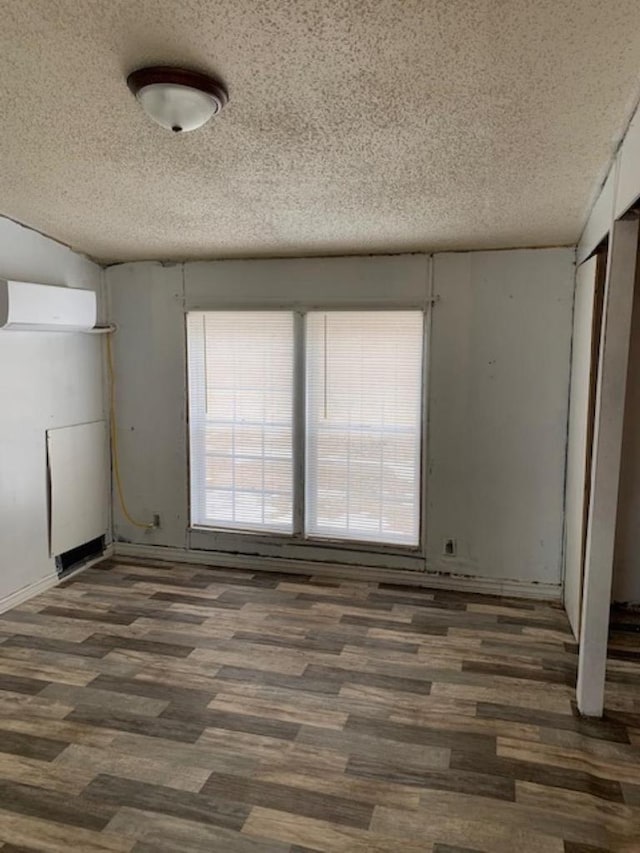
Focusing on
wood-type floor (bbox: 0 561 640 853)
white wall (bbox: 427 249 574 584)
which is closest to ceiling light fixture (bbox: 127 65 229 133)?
white wall (bbox: 427 249 574 584)

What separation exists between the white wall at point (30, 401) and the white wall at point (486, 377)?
1.04 m

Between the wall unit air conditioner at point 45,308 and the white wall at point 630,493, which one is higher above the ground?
the wall unit air conditioner at point 45,308

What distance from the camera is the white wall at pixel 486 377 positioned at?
13.8 feet

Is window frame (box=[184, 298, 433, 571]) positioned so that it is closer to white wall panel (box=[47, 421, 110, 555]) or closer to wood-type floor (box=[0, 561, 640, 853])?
wood-type floor (box=[0, 561, 640, 853])

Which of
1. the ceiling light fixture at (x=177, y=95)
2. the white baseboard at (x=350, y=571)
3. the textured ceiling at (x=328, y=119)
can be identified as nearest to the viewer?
the textured ceiling at (x=328, y=119)

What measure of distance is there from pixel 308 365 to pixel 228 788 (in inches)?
111

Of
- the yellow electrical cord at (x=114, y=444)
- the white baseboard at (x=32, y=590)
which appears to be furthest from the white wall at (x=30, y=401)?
the yellow electrical cord at (x=114, y=444)

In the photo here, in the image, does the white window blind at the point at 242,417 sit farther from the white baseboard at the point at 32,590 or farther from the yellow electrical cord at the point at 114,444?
the white baseboard at the point at 32,590

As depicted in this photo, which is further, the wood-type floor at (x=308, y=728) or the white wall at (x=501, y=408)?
the white wall at (x=501, y=408)

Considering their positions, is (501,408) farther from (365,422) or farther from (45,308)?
(45,308)

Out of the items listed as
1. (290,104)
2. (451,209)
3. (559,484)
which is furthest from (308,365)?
(290,104)

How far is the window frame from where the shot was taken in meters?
4.42

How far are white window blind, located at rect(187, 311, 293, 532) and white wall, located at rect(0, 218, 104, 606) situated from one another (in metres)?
0.87

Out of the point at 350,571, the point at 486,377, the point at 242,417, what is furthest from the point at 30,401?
the point at 486,377
